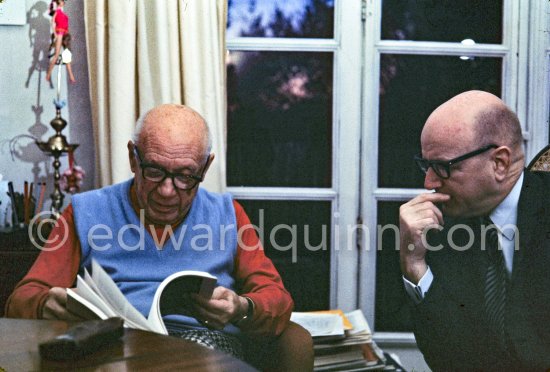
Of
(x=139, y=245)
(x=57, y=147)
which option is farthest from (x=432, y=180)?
(x=57, y=147)

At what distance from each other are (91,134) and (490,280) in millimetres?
1294

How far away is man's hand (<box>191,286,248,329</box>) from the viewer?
4.19 ft

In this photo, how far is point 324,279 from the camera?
2.16 m

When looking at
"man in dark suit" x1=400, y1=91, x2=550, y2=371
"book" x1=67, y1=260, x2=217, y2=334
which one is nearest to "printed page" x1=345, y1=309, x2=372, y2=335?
"man in dark suit" x1=400, y1=91, x2=550, y2=371

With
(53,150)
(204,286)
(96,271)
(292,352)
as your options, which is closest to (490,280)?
(292,352)

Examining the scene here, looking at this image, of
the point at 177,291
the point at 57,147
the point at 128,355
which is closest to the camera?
the point at 128,355

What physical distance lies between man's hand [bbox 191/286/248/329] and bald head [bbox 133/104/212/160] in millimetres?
354

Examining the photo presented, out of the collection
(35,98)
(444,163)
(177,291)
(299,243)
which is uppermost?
(35,98)

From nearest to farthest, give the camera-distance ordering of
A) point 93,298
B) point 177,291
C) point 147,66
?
point 93,298, point 177,291, point 147,66

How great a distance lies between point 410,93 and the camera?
2.13m

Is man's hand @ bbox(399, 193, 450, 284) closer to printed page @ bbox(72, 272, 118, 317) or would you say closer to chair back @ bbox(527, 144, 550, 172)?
chair back @ bbox(527, 144, 550, 172)

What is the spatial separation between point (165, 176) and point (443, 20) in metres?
1.18

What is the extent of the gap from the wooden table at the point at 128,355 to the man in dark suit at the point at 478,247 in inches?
23.4

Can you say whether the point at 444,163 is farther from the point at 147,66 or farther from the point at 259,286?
the point at 147,66
